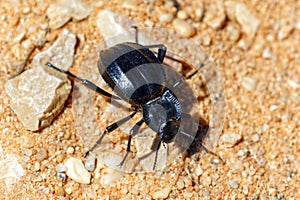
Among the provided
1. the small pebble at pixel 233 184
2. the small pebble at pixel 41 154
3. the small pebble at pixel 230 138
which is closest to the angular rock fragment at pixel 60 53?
the small pebble at pixel 41 154

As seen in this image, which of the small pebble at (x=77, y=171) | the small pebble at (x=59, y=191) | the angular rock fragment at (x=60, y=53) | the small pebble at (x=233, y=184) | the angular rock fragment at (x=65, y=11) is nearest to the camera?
the small pebble at (x=59, y=191)

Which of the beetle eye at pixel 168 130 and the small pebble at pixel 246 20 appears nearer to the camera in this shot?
the beetle eye at pixel 168 130

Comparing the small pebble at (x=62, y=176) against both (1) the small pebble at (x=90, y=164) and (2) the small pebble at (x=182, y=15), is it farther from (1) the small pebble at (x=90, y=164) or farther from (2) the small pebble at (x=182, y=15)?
(2) the small pebble at (x=182, y=15)

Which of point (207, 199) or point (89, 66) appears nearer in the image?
point (207, 199)

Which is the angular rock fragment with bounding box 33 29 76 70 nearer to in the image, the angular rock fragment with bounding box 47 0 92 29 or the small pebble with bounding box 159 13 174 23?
the angular rock fragment with bounding box 47 0 92 29

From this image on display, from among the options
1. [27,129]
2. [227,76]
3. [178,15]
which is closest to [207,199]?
[227,76]

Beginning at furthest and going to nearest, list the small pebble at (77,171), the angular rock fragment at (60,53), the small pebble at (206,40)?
the small pebble at (206,40) < the angular rock fragment at (60,53) < the small pebble at (77,171)

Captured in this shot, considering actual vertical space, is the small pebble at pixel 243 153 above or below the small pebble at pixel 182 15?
below

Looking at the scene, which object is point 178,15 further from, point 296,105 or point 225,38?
point 296,105

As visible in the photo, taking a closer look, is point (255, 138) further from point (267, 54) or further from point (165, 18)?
point (165, 18)
